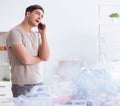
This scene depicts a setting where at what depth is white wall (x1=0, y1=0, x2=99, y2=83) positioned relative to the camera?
4.05 m

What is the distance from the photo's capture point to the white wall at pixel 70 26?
13.3ft

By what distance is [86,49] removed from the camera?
13.4ft

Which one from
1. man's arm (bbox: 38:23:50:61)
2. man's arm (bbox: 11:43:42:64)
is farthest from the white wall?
man's arm (bbox: 11:43:42:64)

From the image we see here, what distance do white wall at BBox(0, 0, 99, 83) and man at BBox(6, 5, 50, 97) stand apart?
217cm

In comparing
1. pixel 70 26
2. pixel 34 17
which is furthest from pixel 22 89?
pixel 70 26

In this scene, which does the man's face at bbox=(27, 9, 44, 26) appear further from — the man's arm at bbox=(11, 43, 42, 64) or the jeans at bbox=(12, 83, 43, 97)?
the jeans at bbox=(12, 83, 43, 97)

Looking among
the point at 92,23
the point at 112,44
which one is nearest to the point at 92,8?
the point at 92,23

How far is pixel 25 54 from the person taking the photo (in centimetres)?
180

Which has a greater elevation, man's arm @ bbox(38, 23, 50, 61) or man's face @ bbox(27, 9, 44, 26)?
man's face @ bbox(27, 9, 44, 26)

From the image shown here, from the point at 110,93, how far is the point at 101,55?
2314mm

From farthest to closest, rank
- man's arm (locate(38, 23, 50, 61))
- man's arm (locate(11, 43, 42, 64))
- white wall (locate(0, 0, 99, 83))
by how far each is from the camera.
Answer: white wall (locate(0, 0, 99, 83)), man's arm (locate(38, 23, 50, 61)), man's arm (locate(11, 43, 42, 64))

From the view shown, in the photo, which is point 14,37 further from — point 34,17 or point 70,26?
point 70,26

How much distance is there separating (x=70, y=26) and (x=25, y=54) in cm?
233

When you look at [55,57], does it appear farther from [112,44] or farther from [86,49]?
[112,44]
